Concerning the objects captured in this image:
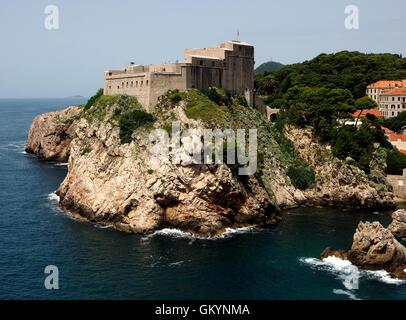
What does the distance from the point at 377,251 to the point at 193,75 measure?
137 feet

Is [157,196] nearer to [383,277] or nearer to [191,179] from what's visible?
[191,179]

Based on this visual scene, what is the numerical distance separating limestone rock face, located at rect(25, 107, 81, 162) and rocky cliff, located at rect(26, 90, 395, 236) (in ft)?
142

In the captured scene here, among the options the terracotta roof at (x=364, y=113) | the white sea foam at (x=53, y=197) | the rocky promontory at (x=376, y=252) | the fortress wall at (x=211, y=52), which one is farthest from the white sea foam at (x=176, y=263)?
the terracotta roof at (x=364, y=113)

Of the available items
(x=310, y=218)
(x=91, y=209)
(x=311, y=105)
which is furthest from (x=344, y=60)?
(x=91, y=209)

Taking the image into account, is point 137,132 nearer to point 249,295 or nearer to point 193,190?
point 193,190

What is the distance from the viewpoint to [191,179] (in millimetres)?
60219

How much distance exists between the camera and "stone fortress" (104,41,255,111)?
72688mm

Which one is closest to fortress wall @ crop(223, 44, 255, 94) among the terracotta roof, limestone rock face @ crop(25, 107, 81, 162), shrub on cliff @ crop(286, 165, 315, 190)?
shrub on cliff @ crop(286, 165, 315, 190)

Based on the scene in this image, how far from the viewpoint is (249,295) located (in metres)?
43.2

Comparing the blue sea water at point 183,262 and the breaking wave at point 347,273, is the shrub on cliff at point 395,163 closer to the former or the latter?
the blue sea water at point 183,262

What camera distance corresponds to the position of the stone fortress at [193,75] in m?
72.7

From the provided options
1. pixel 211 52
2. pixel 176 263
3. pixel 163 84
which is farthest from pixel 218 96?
pixel 176 263

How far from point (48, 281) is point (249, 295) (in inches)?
803

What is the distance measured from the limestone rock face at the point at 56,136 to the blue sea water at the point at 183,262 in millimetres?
49318
